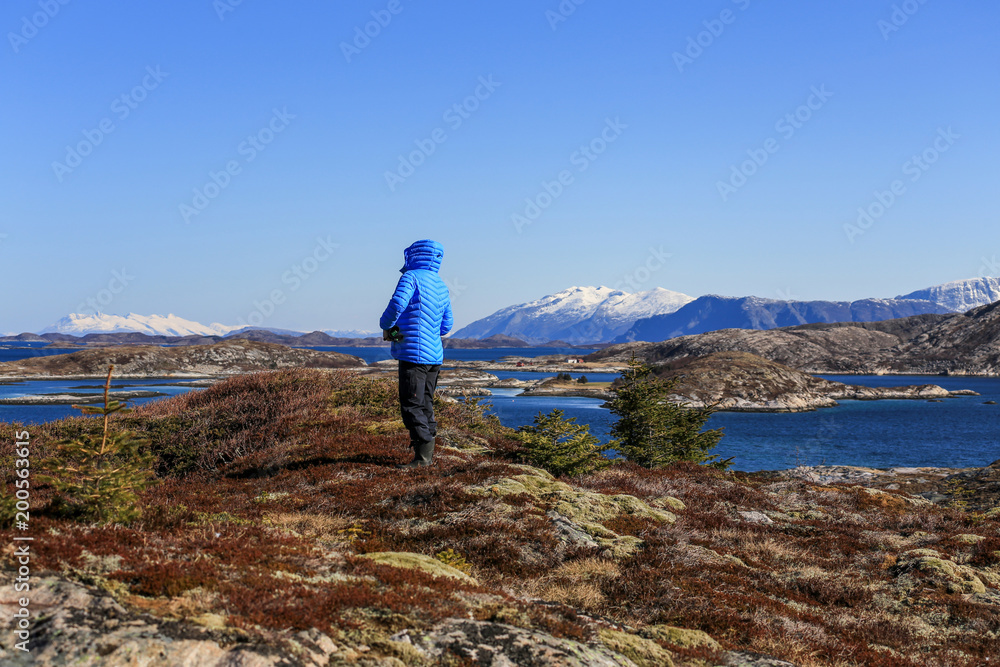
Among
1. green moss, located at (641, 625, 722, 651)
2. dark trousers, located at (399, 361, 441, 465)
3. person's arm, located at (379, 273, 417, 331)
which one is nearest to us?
green moss, located at (641, 625, 722, 651)

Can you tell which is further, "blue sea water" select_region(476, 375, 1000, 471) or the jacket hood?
"blue sea water" select_region(476, 375, 1000, 471)

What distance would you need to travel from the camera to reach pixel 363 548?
8664 millimetres

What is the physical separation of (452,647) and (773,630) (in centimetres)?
450

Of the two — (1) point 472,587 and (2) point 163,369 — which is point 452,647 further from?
(2) point 163,369

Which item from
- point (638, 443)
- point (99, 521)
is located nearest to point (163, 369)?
point (638, 443)

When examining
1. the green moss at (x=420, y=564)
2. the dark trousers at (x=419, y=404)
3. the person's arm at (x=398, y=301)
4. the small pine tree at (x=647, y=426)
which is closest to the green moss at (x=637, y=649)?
the green moss at (x=420, y=564)

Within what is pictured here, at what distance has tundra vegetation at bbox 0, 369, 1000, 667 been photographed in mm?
5070

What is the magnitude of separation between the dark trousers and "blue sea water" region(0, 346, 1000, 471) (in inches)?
1267

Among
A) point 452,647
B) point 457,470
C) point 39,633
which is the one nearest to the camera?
point 39,633

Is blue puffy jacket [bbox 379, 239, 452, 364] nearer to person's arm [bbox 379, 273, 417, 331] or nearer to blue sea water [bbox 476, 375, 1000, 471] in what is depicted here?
person's arm [bbox 379, 273, 417, 331]

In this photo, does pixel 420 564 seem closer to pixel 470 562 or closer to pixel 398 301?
pixel 470 562

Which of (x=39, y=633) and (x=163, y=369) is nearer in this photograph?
(x=39, y=633)

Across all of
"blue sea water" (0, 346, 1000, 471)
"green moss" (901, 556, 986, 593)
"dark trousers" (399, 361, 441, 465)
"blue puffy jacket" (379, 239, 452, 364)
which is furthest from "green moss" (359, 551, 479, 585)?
"blue sea water" (0, 346, 1000, 471)

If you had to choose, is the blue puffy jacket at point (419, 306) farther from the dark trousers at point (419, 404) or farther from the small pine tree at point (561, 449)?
the small pine tree at point (561, 449)
